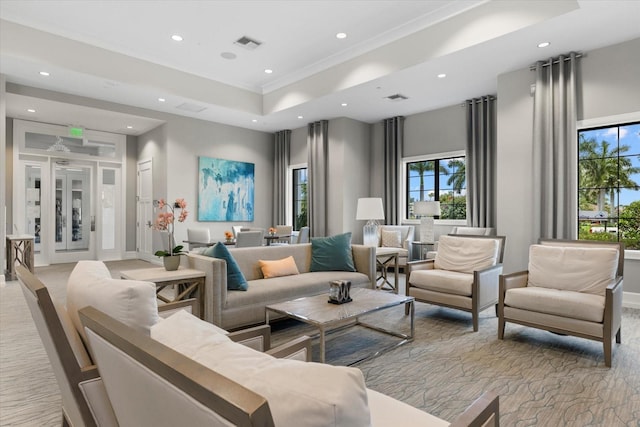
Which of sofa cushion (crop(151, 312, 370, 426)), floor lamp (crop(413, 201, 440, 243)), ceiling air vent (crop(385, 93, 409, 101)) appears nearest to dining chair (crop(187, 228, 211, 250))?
floor lamp (crop(413, 201, 440, 243))

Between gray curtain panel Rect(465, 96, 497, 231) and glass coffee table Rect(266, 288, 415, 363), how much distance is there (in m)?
3.61

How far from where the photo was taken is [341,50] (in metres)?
5.74

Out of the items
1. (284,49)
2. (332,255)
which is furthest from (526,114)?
(284,49)

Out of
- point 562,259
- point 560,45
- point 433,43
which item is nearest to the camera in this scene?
point 562,259

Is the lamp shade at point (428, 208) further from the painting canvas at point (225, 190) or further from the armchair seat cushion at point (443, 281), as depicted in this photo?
the painting canvas at point (225, 190)

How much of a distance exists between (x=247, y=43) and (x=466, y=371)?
5.04 metres

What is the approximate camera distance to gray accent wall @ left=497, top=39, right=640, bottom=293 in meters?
4.35

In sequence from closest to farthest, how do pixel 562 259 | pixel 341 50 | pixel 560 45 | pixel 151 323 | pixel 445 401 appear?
pixel 151 323 → pixel 445 401 → pixel 562 259 → pixel 560 45 → pixel 341 50

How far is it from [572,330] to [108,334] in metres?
3.27

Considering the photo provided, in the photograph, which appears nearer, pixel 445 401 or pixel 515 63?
pixel 445 401

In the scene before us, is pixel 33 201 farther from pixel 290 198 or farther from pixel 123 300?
pixel 123 300

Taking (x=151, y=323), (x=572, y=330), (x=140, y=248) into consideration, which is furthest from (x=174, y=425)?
(x=140, y=248)

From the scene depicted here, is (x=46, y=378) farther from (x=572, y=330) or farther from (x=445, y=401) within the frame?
(x=572, y=330)

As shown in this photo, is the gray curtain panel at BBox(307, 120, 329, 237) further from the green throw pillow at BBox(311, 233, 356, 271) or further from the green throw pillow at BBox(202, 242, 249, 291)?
the green throw pillow at BBox(202, 242, 249, 291)
